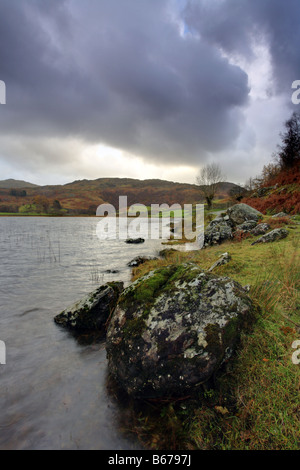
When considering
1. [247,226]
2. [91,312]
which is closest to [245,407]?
[91,312]

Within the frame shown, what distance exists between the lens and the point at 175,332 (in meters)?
3.90

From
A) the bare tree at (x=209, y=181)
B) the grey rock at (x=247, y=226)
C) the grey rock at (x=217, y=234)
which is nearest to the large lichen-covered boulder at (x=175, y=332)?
the grey rock at (x=217, y=234)

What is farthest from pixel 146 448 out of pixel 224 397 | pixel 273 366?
pixel 273 366

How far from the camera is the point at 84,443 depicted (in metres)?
3.38

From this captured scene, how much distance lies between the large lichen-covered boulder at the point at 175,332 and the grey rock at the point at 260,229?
9852mm

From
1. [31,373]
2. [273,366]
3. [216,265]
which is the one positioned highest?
[216,265]

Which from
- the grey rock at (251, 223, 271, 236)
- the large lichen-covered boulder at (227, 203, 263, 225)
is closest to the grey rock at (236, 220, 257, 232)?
the grey rock at (251, 223, 271, 236)

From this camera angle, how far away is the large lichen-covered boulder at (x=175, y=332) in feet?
12.0

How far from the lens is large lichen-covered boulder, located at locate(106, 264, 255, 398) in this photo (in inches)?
144

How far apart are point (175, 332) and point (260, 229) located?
1173 cm

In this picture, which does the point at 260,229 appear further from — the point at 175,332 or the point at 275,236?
the point at 175,332

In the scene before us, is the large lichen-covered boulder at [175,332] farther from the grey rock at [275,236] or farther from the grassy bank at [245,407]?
the grey rock at [275,236]
